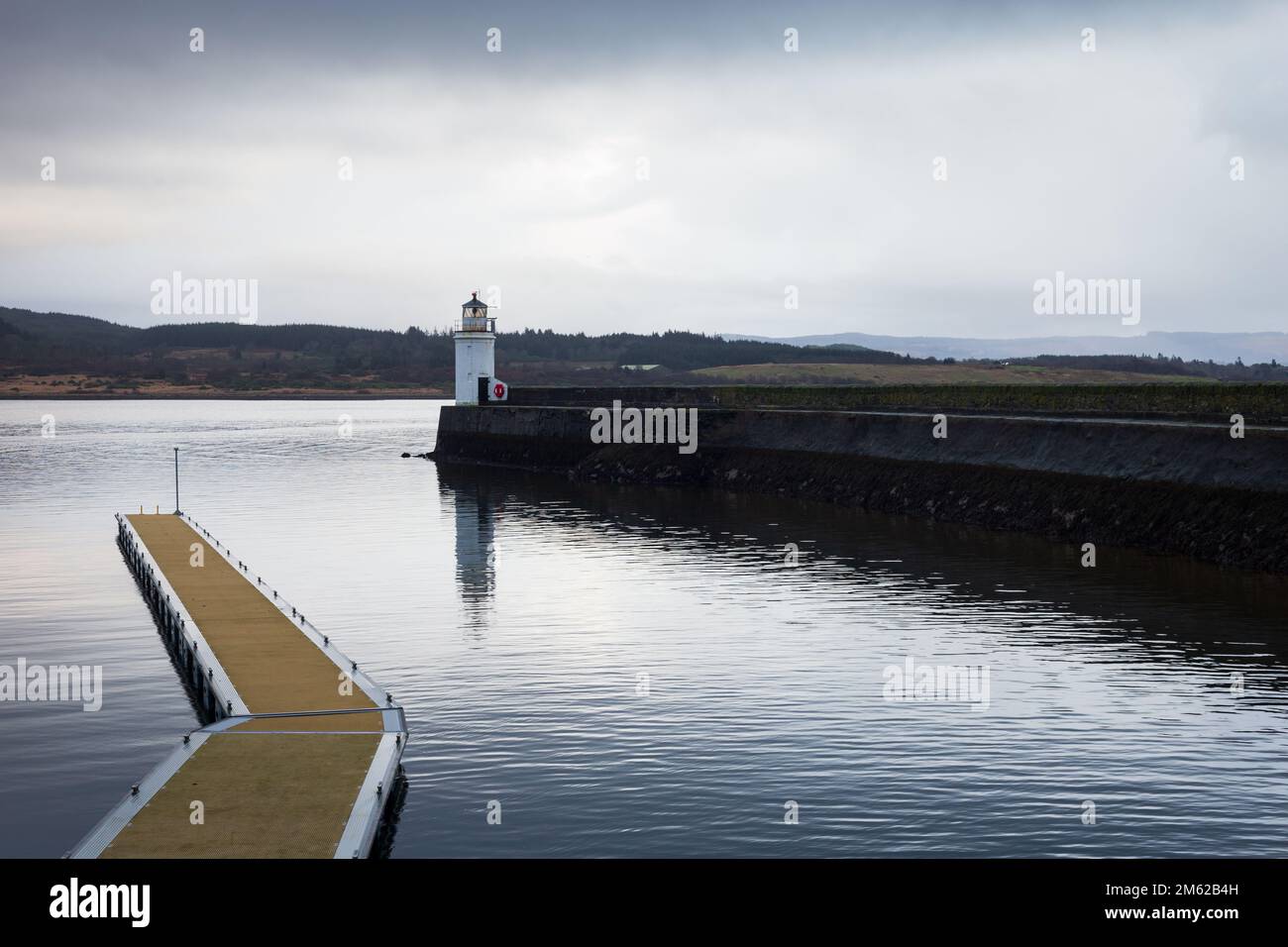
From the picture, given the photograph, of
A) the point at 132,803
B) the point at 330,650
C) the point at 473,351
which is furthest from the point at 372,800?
the point at 473,351

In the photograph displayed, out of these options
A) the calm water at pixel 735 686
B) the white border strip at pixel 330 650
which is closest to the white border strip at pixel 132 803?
the calm water at pixel 735 686

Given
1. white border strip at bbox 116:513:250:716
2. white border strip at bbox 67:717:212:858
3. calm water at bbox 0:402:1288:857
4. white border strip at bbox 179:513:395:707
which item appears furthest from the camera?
white border strip at bbox 179:513:395:707

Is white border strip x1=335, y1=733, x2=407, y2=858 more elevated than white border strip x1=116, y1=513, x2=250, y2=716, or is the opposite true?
white border strip x1=116, y1=513, x2=250, y2=716

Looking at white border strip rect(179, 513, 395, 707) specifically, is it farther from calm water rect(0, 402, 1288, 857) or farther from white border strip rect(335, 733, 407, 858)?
white border strip rect(335, 733, 407, 858)

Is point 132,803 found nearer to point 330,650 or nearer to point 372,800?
point 372,800

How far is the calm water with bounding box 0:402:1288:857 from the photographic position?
1836cm

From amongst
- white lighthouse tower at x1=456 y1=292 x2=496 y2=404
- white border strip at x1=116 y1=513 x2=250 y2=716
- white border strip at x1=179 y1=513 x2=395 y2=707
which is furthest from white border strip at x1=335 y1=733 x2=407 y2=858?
white lighthouse tower at x1=456 y1=292 x2=496 y2=404

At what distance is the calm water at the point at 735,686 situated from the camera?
1836 cm

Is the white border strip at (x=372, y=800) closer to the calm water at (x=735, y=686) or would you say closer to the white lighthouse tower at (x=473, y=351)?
the calm water at (x=735, y=686)

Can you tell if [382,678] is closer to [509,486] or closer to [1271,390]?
[1271,390]

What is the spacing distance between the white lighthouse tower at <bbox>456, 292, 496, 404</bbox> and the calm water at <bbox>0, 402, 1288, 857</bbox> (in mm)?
43941
